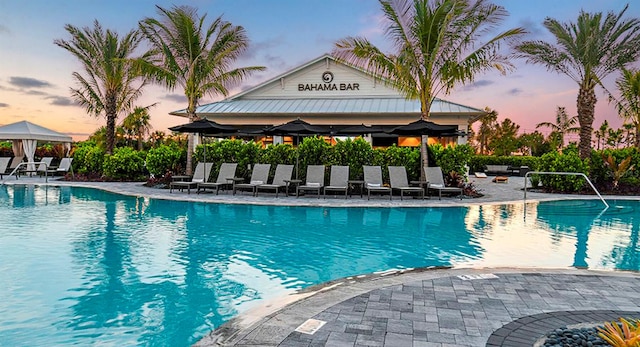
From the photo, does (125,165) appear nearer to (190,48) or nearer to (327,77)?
(190,48)

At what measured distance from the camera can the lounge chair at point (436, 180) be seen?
1403 cm

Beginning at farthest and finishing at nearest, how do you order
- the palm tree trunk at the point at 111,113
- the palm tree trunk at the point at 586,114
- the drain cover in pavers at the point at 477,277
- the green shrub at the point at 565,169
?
the palm tree trunk at the point at 111,113 → the palm tree trunk at the point at 586,114 → the green shrub at the point at 565,169 → the drain cover in pavers at the point at 477,277

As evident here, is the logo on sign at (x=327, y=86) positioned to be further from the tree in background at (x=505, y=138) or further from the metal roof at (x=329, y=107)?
the tree in background at (x=505, y=138)

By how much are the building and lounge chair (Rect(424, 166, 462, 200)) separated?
7154 millimetres

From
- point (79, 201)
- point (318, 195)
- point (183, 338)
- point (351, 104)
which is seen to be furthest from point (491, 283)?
point (351, 104)

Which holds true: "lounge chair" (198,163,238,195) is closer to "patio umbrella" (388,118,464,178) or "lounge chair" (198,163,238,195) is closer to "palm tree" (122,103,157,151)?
"patio umbrella" (388,118,464,178)

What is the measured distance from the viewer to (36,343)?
345 centimetres

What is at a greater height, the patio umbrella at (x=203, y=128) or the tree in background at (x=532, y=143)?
the tree in background at (x=532, y=143)

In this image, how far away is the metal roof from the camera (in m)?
22.0

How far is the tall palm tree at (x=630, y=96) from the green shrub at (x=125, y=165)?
23596 mm

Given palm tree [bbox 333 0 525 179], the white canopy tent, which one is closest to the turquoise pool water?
palm tree [bbox 333 0 525 179]

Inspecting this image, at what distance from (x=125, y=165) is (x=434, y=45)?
49.4ft

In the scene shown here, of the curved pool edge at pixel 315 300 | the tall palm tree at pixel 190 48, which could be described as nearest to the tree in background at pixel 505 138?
the tall palm tree at pixel 190 48

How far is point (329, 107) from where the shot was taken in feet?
76.5
